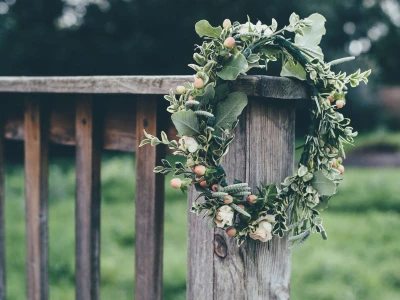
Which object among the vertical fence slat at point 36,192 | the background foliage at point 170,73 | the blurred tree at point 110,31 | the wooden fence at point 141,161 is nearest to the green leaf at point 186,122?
the wooden fence at point 141,161

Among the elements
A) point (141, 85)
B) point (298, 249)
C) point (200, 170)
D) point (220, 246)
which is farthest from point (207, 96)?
point (298, 249)

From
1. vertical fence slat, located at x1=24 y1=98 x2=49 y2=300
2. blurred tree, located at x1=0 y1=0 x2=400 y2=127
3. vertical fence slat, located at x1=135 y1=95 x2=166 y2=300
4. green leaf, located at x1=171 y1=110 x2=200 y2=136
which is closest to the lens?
green leaf, located at x1=171 y1=110 x2=200 y2=136

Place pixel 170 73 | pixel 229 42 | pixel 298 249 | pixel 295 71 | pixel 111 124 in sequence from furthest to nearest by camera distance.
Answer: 1. pixel 170 73
2. pixel 298 249
3. pixel 111 124
4. pixel 295 71
5. pixel 229 42

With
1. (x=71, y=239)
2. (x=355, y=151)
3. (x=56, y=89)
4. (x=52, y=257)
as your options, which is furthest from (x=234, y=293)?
(x=355, y=151)

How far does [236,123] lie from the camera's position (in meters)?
0.93

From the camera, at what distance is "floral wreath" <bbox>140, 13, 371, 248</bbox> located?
35.9 inches

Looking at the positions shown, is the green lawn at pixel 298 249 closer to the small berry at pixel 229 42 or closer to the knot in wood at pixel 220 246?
the knot in wood at pixel 220 246

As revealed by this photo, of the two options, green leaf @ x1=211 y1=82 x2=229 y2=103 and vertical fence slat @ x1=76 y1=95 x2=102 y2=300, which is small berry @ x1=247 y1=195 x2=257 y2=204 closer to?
green leaf @ x1=211 y1=82 x2=229 y2=103

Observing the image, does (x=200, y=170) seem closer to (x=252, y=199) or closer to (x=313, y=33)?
(x=252, y=199)

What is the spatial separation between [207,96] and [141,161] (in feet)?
1.39

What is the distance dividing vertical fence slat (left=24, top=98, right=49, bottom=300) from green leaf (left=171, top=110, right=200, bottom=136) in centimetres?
85

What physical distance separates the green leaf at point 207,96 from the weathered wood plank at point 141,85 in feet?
0.22

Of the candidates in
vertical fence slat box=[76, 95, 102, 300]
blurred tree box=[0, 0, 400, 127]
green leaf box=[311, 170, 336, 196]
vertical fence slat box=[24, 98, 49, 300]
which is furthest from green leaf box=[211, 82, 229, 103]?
blurred tree box=[0, 0, 400, 127]

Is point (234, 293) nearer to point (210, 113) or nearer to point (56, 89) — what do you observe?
point (210, 113)
